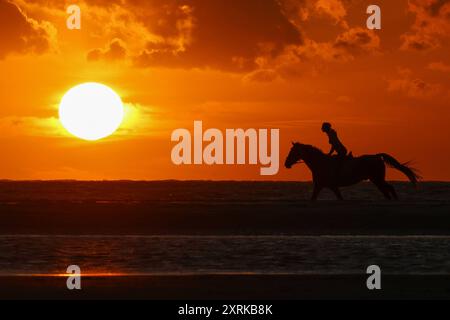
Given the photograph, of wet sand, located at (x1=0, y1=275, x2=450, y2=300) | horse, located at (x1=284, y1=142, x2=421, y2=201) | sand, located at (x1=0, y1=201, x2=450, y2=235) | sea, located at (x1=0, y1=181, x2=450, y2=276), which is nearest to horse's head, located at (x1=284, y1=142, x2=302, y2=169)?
horse, located at (x1=284, y1=142, x2=421, y2=201)

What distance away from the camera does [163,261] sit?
16.2 metres

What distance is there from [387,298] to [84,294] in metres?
3.50

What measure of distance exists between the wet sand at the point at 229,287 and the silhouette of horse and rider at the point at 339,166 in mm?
16943

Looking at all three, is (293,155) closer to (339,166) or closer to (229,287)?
(339,166)

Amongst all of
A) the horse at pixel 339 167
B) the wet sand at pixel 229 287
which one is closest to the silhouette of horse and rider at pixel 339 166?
the horse at pixel 339 167

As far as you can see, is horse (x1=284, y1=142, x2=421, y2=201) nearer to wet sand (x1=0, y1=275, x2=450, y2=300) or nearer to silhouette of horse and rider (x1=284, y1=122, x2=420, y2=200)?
silhouette of horse and rider (x1=284, y1=122, x2=420, y2=200)

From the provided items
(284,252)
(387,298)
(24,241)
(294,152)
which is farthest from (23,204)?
(387,298)

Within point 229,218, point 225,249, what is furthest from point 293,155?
point 225,249

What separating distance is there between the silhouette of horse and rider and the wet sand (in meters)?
16.9

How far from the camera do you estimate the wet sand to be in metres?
12.2

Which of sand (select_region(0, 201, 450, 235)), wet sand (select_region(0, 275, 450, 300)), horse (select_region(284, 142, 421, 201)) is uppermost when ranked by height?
horse (select_region(284, 142, 421, 201))

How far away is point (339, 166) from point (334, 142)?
62.3 inches

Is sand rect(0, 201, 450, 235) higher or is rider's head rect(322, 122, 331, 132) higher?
rider's head rect(322, 122, 331, 132)

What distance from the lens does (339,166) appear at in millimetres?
31469
